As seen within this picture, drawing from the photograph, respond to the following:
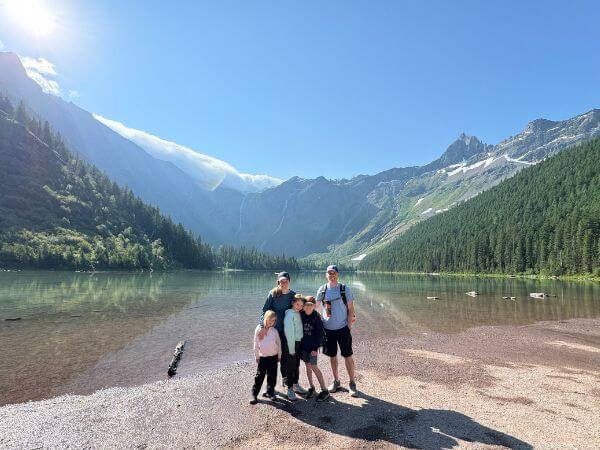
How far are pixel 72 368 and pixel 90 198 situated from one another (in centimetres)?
21016

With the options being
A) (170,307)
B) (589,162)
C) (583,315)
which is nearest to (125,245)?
(170,307)

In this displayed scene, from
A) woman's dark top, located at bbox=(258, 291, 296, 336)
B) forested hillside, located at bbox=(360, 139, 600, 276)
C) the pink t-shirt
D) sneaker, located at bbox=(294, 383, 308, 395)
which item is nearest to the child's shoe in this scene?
sneaker, located at bbox=(294, 383, 308, 395)

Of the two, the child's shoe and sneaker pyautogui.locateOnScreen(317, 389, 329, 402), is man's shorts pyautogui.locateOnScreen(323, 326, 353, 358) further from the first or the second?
sneaker pyautogui.locateOnScreen(317, 389, 329, 402)

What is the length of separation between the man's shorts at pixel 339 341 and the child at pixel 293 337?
1.37 meters

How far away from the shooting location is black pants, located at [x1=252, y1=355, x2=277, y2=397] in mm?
12711

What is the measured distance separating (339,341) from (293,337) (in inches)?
79.7

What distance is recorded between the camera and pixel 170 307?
42.5 m

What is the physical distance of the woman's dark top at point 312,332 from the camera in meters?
13.1

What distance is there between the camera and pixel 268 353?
1267 centimetres

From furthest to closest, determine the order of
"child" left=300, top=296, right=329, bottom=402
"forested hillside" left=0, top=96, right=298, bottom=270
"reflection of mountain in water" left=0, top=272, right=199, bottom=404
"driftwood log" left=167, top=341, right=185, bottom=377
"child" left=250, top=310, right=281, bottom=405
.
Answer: "forested hillside" left=0, top=96, right=298, bottom=270, "driftwood log" left=167, top=341, right=185, bottom=377, "reflection of mountain in water" left=0, top=272, right=199, bottom=404, "child" left=300, top=296, right=329, bottom=402, "child" left=250, top=310, right=281, bottom=405

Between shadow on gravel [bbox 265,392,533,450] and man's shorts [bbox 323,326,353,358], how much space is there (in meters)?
1.70

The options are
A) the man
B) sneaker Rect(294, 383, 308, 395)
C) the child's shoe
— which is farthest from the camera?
the child's shoe

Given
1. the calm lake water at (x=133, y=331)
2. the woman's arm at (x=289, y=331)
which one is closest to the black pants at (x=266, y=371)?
the woman's arm at (x=289, y=331)

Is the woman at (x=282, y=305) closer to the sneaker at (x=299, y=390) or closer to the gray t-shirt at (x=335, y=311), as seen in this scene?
the sneaker at (x=299, y=390)
